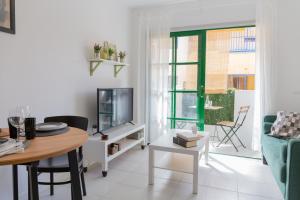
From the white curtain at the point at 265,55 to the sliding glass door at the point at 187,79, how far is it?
0.90 meters

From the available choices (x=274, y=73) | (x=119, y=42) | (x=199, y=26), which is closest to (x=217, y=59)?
(x=199, y=26)

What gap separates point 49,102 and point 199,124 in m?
2.55

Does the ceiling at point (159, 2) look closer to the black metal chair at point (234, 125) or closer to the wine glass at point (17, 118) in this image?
the black metal chair at point (234, 125)

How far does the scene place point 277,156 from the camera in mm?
2186

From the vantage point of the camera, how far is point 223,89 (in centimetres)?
480

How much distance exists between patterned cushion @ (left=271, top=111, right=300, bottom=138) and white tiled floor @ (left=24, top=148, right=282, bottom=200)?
1.79ft

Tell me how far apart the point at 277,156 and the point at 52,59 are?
2522mm

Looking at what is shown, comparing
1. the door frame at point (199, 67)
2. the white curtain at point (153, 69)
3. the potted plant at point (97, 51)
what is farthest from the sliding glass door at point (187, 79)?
the potted plant at point (97, 51)

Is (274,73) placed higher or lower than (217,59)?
lower

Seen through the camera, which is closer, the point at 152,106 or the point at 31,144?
the point at 31,144

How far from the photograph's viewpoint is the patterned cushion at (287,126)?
8.98ft

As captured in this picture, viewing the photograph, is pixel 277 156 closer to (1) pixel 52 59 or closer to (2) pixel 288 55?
(2) pixel 288 55

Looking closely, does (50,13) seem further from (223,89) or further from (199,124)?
(223,89)

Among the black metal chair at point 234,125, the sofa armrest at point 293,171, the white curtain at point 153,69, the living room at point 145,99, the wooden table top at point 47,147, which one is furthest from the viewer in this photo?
the black metal chair at point 234,125
